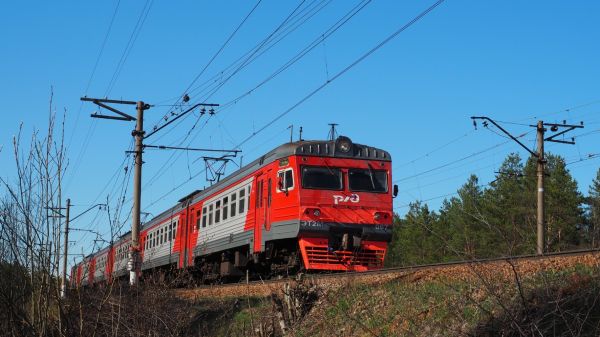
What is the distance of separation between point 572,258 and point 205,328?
722 centimetres

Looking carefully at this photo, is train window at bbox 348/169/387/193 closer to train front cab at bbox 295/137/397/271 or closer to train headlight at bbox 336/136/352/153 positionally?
train front cab at bbox 295/137/397/271

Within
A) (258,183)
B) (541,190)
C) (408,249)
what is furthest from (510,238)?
(408,249)

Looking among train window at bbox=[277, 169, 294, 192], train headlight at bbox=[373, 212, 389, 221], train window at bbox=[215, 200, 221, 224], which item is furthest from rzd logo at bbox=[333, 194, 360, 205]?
train window at bbox=[215, 200, 221, 224]

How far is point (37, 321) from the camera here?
6.81m

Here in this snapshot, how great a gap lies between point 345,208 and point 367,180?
925 mm

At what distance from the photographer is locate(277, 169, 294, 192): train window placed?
17844 millimetres

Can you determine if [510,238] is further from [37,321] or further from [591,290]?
[37,321]

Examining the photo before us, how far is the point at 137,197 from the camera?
65.3ft

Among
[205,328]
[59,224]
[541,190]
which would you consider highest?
[541,190]

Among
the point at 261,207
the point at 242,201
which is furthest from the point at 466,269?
the point at 242,201

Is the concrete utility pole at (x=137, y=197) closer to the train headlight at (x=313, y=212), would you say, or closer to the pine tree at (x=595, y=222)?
the train headlight at (x=313, y=212)

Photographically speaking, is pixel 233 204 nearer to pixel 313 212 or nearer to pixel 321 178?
pixel 321 178

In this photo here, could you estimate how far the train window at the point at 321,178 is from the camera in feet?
58.8

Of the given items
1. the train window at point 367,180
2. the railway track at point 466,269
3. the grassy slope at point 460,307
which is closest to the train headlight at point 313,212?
the train window at point 367,180
